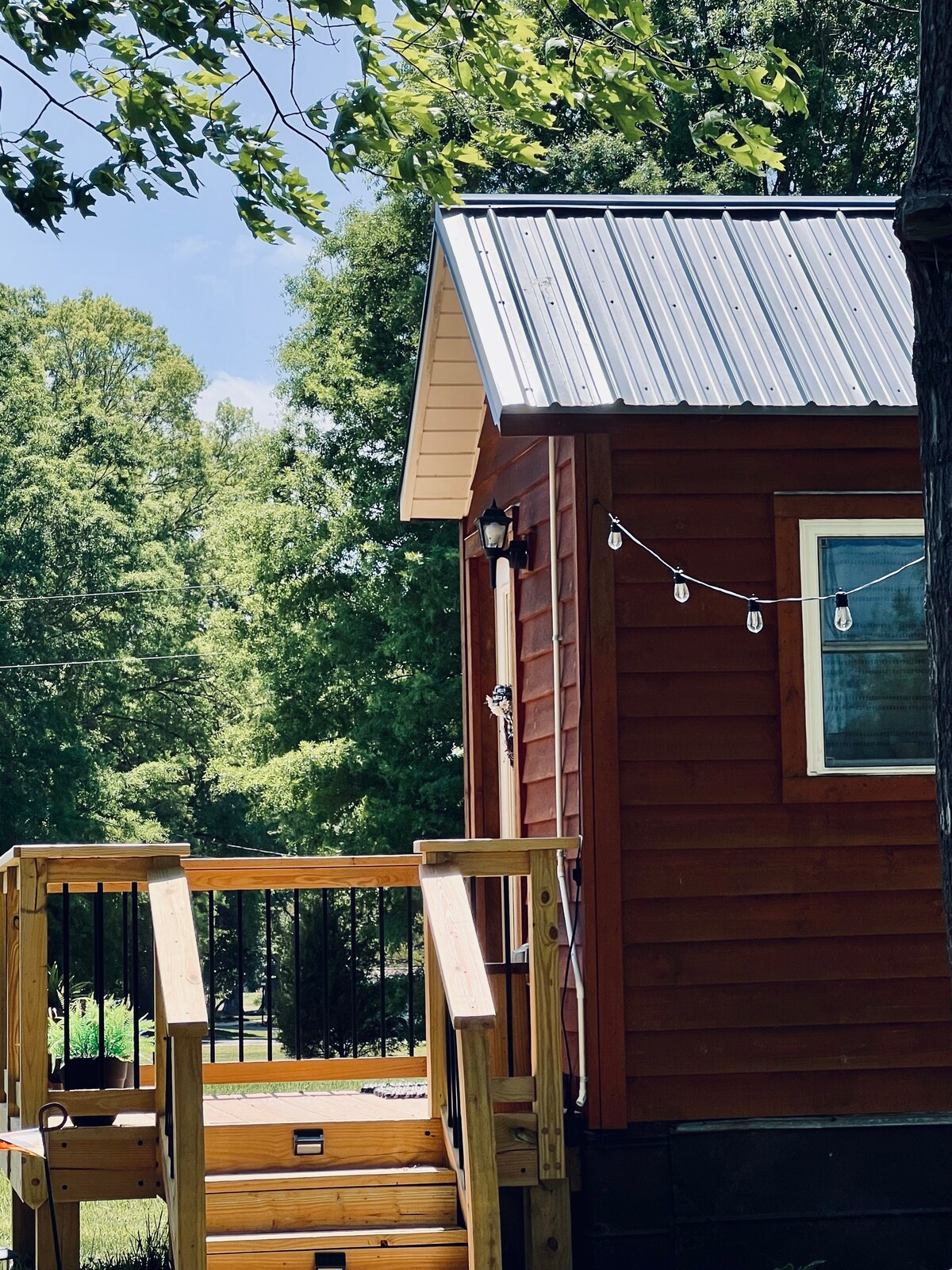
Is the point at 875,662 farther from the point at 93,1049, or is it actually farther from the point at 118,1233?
the point at 118,1233

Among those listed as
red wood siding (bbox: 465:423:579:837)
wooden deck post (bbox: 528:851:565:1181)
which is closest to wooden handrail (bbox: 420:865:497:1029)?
wooden deck post (bbox: 528:851:565:1181)

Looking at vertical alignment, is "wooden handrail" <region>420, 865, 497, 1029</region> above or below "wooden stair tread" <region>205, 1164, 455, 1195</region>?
above

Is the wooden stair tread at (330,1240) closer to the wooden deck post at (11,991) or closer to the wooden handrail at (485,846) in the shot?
the wooden deck post at (11,991)

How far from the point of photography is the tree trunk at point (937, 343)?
3.79m

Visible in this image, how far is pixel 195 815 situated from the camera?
111ft

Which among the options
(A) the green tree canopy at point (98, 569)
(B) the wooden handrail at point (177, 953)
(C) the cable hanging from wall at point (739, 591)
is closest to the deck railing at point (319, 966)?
(B) the wooden handrail at point (177, 953)

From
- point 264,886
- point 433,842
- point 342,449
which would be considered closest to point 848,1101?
point 433,842

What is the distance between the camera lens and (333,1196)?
5969mm

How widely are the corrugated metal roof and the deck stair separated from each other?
2933 mm

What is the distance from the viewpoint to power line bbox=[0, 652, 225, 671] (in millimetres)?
26797

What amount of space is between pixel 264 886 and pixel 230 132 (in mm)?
3426

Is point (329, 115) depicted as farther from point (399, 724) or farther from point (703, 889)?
point (399, 724)

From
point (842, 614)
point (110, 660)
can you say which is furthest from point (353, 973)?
point (110, 660)

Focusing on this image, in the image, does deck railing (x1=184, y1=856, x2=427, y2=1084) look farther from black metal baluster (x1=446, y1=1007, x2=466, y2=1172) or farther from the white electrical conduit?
black metal baluster (x1=446, y1=1007, x2=466, y2=1172)
